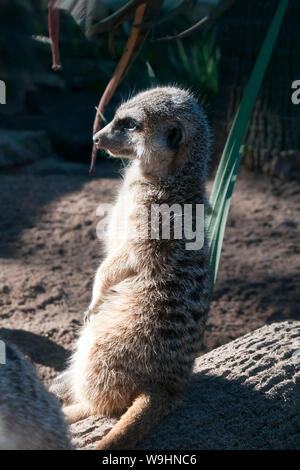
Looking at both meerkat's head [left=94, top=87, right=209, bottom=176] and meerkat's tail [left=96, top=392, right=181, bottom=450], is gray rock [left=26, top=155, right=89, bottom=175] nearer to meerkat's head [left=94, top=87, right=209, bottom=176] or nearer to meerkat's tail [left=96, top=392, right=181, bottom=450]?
meerkat's head [left=94, top=87, right=209, bottom=176]

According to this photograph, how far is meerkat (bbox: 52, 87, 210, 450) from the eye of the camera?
1.73m

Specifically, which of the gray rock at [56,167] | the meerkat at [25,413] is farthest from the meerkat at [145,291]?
the gray rock at [56,167]

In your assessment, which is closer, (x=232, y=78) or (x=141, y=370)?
(x=141, y=370)

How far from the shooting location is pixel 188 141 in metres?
2.01

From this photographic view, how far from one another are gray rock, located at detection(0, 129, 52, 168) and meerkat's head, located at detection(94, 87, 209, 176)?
2.97m

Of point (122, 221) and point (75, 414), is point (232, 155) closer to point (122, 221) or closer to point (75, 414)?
point (122, 221)

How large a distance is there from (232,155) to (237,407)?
0.97 m

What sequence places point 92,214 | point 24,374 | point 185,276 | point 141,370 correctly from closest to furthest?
point 24,374, point 141,370, point 185,276, point 92,214

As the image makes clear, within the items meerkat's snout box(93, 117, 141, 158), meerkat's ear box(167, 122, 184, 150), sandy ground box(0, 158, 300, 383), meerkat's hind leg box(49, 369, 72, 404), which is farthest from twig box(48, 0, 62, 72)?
sandy ground box(0, 158, 300, 383)

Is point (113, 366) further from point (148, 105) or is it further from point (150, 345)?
point (148, 105)

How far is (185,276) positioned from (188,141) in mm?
473

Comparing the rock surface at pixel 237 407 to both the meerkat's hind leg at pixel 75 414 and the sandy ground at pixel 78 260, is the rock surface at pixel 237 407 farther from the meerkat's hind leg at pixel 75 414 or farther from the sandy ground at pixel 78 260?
the sandy ground at pixel 78 260

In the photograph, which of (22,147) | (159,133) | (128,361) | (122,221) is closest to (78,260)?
(122,221)
